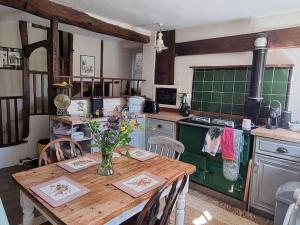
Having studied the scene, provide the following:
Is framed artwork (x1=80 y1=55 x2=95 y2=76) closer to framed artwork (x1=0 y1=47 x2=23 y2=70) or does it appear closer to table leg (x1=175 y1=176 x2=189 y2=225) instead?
framed artwork (x1=0 y1=47 x2=23 y2=70)

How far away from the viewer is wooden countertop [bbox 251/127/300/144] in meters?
2.06

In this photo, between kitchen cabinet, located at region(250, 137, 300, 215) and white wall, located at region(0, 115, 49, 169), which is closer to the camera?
kitchen cabinet, located at region(250, 137, 300, 215)

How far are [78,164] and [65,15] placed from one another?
193 centimetres

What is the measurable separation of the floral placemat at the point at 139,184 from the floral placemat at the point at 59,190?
0.22m

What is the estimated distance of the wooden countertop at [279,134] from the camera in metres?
2.06

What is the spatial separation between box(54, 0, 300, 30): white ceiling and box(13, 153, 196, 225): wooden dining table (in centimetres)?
175

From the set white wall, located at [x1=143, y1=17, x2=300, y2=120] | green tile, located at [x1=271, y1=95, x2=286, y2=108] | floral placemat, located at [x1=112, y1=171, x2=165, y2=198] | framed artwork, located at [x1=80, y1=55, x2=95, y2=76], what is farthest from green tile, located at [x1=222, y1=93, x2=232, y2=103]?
framed artwork, located at [x1=80, y1=55, x2=95, y2=76]

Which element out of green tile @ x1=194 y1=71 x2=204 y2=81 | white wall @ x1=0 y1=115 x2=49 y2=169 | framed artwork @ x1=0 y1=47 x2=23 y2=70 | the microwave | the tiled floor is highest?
framed artwork @ x1=0 y1=47 x2=23 y2=70

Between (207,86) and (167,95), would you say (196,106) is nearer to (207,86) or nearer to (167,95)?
(207,86)

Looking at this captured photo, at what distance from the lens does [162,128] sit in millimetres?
3182

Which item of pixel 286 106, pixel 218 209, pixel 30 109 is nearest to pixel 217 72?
pixel 286 106

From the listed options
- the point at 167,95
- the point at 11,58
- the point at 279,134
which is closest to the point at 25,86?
the point at 11,58

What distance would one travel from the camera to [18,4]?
2.28 metres

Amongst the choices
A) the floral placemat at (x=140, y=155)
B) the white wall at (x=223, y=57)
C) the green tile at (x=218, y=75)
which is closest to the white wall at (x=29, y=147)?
the white wall at (x=223, y=57)
